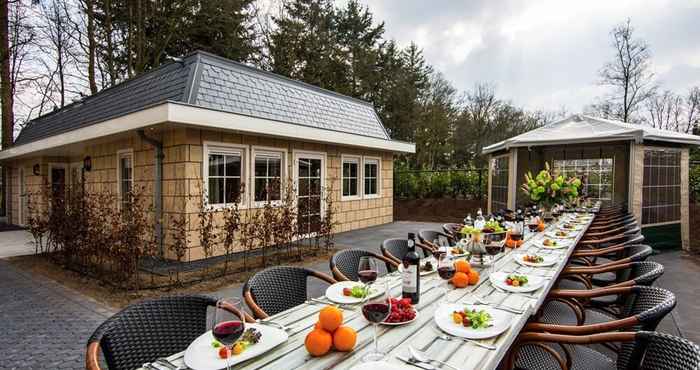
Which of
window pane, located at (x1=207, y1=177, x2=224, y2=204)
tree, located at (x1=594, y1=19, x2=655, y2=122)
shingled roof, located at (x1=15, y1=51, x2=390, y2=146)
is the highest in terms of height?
tree, located at (x1=594, y1=19, x2=655, y2=122)

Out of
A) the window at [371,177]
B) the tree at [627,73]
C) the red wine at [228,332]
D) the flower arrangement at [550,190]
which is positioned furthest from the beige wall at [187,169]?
the tree at [627,73]

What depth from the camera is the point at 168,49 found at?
40.9ft

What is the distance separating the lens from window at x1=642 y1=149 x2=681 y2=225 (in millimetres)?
6363

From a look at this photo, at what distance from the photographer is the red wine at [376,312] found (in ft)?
3.81

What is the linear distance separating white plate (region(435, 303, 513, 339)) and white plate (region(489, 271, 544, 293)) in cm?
38

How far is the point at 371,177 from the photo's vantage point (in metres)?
9.46

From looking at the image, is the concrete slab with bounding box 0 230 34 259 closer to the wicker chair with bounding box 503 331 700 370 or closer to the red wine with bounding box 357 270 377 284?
the red wine with bounding box 357 270 377 284

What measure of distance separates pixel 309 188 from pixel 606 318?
587 centimetres

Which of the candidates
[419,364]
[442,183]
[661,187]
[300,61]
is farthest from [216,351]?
[300,61]

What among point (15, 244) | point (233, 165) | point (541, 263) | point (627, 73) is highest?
point (627, 73)

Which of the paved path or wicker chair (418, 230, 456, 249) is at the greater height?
wicker chair (418, 230, 456, 249)

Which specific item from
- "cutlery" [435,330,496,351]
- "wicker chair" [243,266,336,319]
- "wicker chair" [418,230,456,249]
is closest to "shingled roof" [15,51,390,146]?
"wicker chair" [418,230,456,249]

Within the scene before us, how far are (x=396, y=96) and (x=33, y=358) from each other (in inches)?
657

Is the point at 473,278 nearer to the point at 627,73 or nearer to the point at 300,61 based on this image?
the point at 300,61
